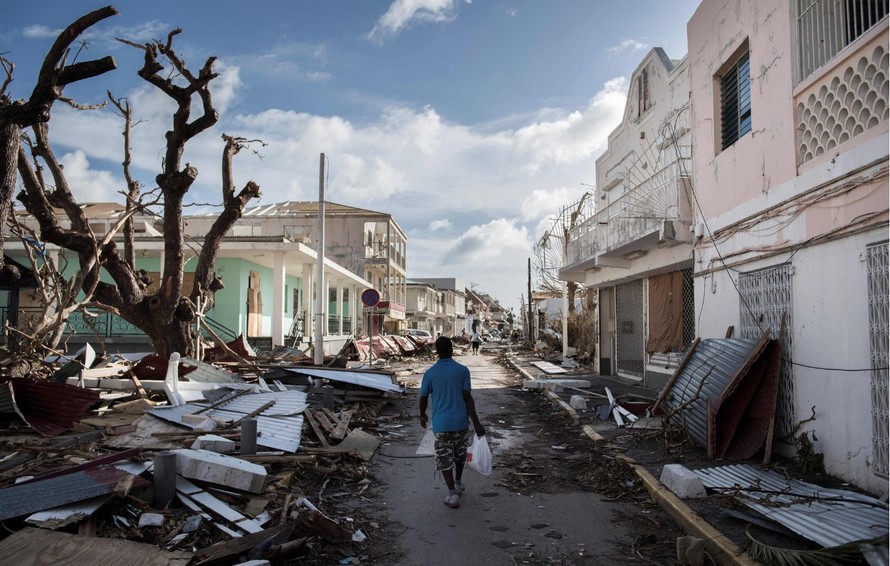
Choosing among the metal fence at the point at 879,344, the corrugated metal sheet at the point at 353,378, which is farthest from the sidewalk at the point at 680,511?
the corrugated metal sheet at the point at 353,378

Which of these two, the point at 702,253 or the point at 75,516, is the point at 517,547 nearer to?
the point at 75,516

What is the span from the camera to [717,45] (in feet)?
31.9

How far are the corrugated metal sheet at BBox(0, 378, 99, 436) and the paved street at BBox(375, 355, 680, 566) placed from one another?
4.09 m

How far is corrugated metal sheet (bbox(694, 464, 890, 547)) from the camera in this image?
4348mm

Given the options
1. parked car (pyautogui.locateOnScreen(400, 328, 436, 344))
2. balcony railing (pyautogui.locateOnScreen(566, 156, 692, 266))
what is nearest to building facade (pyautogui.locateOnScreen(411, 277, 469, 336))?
parked car (pyautogui.locateOnScreen(400, 328, 436, 344))

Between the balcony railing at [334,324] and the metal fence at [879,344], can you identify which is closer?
the metal fence at [879,344]

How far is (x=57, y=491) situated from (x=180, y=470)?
3.30 ft

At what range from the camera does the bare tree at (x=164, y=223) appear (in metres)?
10.9

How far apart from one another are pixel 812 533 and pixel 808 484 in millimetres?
1794

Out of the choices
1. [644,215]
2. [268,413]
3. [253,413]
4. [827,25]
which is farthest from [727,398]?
[644,215]

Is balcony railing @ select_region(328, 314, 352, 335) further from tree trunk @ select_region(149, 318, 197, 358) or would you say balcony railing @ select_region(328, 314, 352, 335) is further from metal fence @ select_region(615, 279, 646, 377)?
tree trunk @ select_region(149, 318, 197, 358)

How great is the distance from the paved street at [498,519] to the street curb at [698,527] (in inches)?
8.8

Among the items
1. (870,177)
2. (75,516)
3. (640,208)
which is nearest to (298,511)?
(75,516)

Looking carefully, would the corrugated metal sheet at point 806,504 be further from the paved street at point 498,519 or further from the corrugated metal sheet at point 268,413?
the corrugated metal sheet at point 268,413
